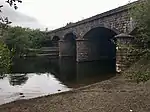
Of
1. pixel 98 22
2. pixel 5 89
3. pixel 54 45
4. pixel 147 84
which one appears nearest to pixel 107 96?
pixel 147 84

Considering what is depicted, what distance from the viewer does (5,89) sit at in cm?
2052

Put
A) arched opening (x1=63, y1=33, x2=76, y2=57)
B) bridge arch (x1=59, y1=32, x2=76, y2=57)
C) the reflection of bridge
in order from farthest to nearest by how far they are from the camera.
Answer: arched opening (x1=63, y1=33, x2=76, y2=57) < bridge arch (x1=59, y1=32, x2=76, y2=57) < the reflection of bridge

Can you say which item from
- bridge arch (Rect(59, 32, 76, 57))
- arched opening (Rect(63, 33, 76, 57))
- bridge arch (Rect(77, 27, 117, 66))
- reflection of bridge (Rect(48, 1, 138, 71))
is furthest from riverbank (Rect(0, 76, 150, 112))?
arched opening (Rect(63, 33, 76, 57))

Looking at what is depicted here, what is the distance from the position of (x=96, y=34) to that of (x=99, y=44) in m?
2.81

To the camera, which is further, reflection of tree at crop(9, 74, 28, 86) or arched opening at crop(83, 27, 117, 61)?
arched opening at crop(83, 27, 117, 61)

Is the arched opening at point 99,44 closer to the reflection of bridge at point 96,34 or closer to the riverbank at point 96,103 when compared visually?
the reflection of bridge at point 96,34

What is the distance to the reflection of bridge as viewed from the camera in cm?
3087

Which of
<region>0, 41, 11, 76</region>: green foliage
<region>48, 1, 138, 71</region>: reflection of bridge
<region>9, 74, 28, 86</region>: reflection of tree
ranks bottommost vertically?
<region>9, 74, 28, 86</region>: reflection of tree

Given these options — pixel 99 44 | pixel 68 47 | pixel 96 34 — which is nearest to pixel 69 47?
pixel 68 47

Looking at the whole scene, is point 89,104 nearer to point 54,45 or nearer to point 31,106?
point 31,106

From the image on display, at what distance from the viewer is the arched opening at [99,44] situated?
153 feet

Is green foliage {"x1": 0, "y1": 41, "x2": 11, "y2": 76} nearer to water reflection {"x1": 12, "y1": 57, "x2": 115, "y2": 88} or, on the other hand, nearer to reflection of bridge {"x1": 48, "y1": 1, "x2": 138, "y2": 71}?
water reflection {"x1": 12, "y1": 57, "x2": 115, "y2": 88}

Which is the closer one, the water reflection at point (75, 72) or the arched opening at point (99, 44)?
the water reflection at point (75, 72)

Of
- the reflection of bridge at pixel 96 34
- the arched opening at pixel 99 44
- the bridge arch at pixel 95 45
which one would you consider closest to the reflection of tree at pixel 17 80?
the reflection of bridge at pixel 96 34
